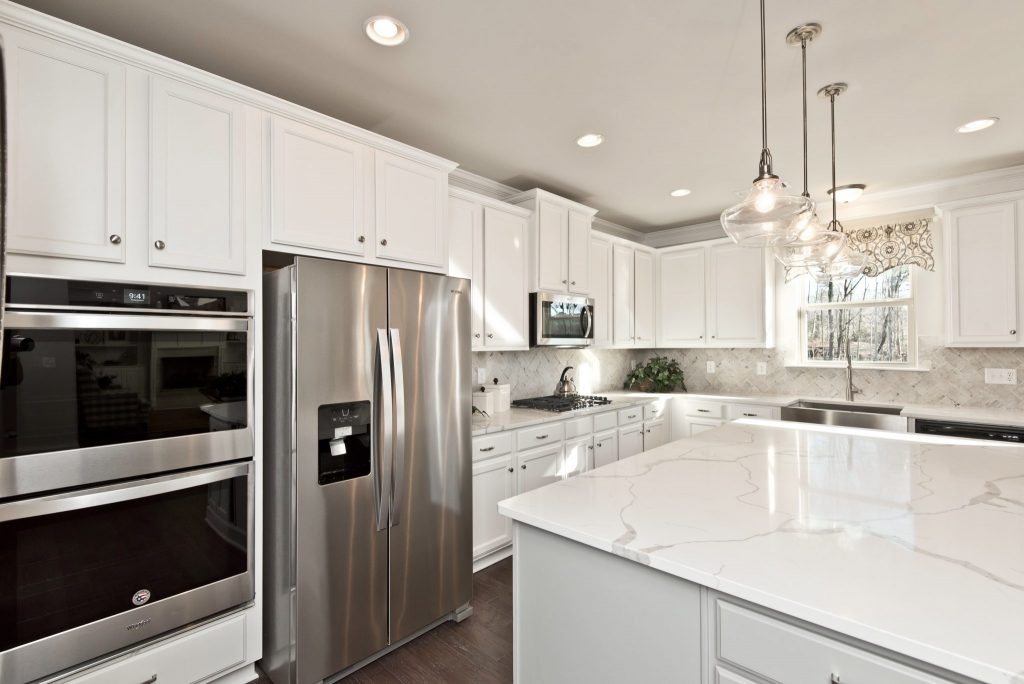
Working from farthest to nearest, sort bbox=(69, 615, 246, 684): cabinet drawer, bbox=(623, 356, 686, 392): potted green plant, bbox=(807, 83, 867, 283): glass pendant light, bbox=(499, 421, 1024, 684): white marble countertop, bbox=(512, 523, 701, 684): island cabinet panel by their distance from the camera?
bbox=(623, 356, 686, 392): potted green plant
bbox=(807, 83, 867, 283): glass pendant light
bbox=(69, 615, 246, 684): cabinet drawer
bbox=(512, 523, 701, 684): island cabinet panel
bbox=(499, 421, 1024, 684): white marble countertop

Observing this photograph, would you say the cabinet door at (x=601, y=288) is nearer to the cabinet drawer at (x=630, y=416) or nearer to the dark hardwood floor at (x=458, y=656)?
the cabinet drawer at (x=630, y=416)

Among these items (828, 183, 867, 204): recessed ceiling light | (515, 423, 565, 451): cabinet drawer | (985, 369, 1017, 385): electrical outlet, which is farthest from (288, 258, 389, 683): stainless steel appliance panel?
(985, 369, 1017, 385): electrical outlet

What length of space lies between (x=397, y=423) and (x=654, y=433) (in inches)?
121

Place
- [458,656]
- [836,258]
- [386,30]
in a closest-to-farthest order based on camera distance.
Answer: [386,30] → [458,656] → [836,258]

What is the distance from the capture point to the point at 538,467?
3.24m

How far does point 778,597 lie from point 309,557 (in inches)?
66.2

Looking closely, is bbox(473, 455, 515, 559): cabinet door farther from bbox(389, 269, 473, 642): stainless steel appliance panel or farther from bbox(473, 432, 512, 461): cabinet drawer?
bbox(389, 269, 473, 642): stainless steel appliance panel

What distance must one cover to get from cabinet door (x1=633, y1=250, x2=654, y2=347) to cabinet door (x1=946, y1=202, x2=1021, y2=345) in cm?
232

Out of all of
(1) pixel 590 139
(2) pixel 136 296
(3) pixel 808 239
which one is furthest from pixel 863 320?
(2) pixel 136 296

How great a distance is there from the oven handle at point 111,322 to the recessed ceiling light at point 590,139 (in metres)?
2.16

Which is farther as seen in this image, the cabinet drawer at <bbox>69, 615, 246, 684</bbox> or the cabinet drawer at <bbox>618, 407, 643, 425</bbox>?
the cabinet drawer at <bbox>618, 407, 643, 425</bbox>

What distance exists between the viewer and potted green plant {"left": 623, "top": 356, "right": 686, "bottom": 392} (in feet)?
16.2

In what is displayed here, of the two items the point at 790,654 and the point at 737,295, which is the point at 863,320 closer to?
the point at 737,295

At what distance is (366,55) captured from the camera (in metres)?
2.08
